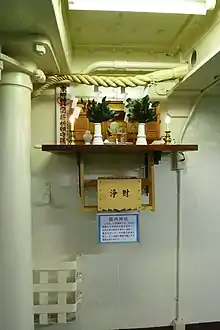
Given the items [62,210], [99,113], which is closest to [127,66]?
[99,113]

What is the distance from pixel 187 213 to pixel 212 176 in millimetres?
336

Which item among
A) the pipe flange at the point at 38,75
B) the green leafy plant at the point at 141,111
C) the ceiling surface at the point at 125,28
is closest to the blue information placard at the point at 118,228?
the green leafy plant at the point at 141,111

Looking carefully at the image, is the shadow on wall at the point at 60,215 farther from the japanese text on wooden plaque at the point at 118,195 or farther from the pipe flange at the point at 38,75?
the pipe flange at the point at 38,75

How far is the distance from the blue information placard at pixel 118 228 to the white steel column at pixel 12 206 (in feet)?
2.22

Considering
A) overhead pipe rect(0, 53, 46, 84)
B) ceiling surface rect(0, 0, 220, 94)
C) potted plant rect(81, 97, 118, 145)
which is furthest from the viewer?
potted plant rect(81, 97, 118, 145)

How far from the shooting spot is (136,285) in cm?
265

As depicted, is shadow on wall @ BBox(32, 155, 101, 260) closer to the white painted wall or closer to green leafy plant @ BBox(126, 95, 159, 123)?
the white painted wall

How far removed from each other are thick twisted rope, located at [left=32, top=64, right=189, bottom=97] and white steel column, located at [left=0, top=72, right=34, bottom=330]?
1.30 feet

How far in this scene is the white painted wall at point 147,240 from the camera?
259cm

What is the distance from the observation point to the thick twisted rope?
2.36 metres

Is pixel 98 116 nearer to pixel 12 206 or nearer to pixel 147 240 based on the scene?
pixel 12 206

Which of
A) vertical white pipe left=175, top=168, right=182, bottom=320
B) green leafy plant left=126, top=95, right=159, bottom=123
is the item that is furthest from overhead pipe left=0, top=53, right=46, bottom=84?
vertical white pipe left=175, top=168, right=182, bottom=320

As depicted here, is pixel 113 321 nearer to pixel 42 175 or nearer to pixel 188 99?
pixel 42 175

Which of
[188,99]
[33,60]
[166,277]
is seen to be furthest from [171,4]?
[166,277]
